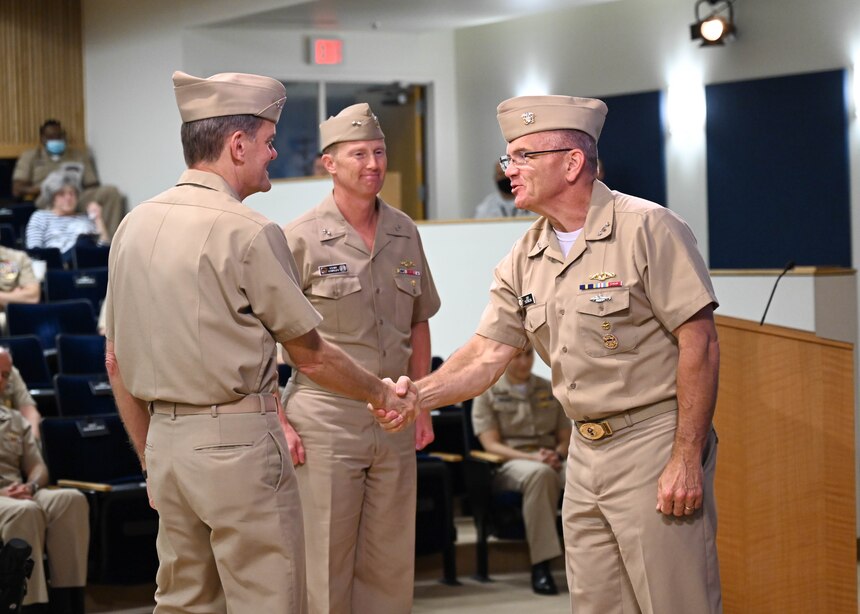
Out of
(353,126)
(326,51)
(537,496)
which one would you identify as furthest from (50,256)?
(353,126)

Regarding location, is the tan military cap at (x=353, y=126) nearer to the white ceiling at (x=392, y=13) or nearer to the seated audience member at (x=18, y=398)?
the seated audience member at (x=18, y=398)

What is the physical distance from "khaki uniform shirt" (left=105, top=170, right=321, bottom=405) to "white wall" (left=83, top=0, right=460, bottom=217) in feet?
25.1

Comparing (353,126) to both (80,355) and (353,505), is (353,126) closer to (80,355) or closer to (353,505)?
(353,505)

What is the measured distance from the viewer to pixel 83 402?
5.85m

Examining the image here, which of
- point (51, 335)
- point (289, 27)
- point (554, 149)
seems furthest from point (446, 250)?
point (554, 149)

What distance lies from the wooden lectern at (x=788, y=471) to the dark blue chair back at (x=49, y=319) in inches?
193

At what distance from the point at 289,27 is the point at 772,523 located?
8527mm

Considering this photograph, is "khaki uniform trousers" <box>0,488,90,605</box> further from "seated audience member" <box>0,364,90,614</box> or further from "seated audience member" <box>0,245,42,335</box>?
"seated audience member" <box>0,245,42,335</box>

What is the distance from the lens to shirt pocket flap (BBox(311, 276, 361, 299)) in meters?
3.82

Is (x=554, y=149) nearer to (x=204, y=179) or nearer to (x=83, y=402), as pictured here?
(x=204, y=179)

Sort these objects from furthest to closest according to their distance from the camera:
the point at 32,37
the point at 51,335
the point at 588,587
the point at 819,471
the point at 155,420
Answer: the point at 32,37
the point at 51,335
the point at 819,471
the point at 588,587
the point at 155,420

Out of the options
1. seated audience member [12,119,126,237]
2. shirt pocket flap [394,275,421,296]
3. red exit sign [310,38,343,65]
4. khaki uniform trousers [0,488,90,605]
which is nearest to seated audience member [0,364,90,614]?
khaki uniform trousers [0,488,90,605]

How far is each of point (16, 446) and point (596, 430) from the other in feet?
10.7

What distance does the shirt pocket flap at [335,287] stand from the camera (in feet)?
12.5
